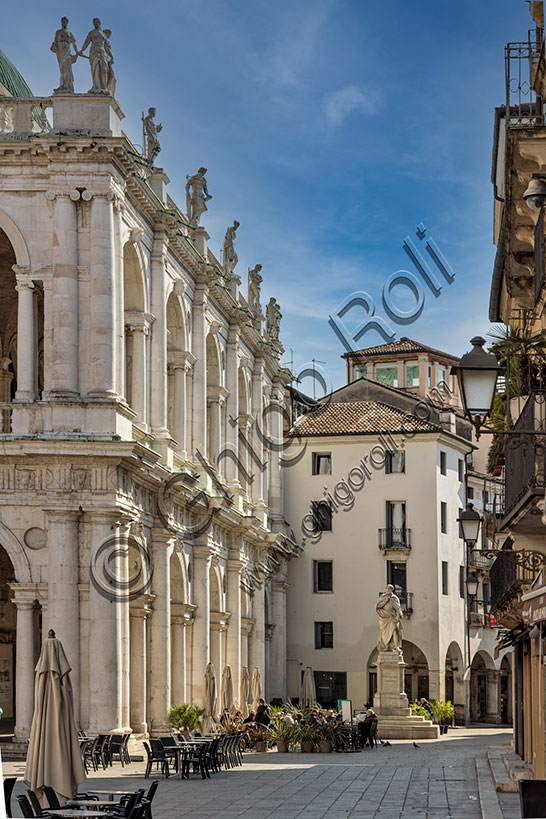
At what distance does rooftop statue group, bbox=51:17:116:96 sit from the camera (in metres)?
31.5

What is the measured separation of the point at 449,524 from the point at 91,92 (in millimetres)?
35952

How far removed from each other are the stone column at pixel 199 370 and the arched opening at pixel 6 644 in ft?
22.1

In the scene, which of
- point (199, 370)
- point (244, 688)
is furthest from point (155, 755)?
point (244, 688)

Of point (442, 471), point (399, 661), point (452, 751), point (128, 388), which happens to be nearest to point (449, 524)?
point (442, 471)

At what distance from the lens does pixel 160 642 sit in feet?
117

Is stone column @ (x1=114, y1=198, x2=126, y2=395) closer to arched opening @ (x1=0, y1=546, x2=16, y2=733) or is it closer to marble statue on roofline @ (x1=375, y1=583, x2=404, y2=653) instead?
arched opening @ (x1=0, y1=546, x2=16, y2=733)

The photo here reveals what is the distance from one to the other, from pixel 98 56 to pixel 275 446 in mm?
28257

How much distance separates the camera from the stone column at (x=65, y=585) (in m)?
30.1

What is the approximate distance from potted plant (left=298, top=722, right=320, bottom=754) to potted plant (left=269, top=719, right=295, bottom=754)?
0.83 feet

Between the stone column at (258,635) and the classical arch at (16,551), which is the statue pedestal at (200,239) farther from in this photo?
the stone column at (258,635)

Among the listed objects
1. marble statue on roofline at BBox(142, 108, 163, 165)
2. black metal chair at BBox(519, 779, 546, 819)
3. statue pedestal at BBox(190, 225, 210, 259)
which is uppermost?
marble statue on roofline at BBox(142, 108, 163, 165)

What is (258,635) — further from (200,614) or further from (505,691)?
(505,691)

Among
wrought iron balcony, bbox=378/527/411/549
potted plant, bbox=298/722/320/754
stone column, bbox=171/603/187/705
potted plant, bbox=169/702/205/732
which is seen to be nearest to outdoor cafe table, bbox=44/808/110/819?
potted plant, bbox=169/702/205/732

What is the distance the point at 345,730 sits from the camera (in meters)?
37.5
